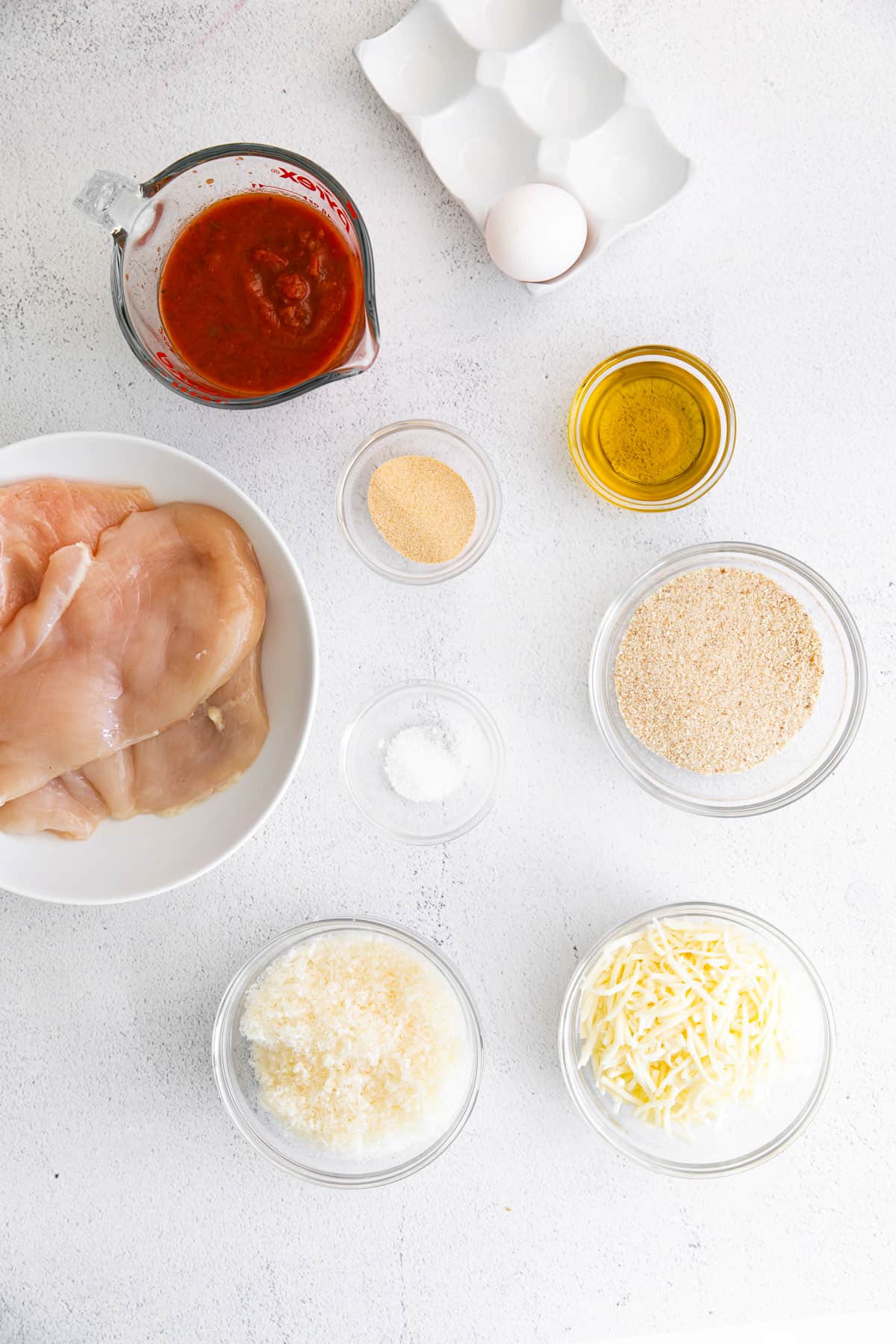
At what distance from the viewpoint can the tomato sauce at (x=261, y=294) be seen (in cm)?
Answer: 152

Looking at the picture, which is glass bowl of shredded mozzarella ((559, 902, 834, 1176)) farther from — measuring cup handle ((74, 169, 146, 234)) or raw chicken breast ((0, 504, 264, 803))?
measuring cup handle ((74, 169, 146, 234))

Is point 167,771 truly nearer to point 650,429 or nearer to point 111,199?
point 111,199

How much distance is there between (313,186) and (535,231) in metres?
0.36

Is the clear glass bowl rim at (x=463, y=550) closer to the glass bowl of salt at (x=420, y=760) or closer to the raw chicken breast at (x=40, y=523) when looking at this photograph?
the glass bowl of salt at (x=420, y=760)

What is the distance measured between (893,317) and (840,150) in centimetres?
30

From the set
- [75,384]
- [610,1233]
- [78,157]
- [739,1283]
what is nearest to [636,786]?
[610,1233]

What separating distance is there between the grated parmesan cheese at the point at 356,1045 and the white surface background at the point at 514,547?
0.10 m

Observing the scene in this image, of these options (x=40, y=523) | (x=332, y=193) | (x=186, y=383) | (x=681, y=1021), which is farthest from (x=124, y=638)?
(x=681, y=1021)

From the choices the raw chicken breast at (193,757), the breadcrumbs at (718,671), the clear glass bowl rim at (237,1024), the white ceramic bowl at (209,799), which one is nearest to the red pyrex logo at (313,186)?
the white ceramic bowl at (209,799)

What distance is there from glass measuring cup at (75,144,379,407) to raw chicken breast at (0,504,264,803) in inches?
9.4

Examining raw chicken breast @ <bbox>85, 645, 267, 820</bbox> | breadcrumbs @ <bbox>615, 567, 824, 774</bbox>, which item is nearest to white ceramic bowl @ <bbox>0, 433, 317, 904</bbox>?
raw chicken breast @ <bbox>85, 645, 267, 820</bbox>

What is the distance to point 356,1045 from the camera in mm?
1553

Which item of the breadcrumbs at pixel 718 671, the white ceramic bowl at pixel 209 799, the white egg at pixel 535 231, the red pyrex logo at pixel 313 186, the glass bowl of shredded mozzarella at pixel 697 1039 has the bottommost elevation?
the glass bowl of shredded mozzarella at pixel 697 1039

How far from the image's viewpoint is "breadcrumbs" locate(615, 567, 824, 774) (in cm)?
165
